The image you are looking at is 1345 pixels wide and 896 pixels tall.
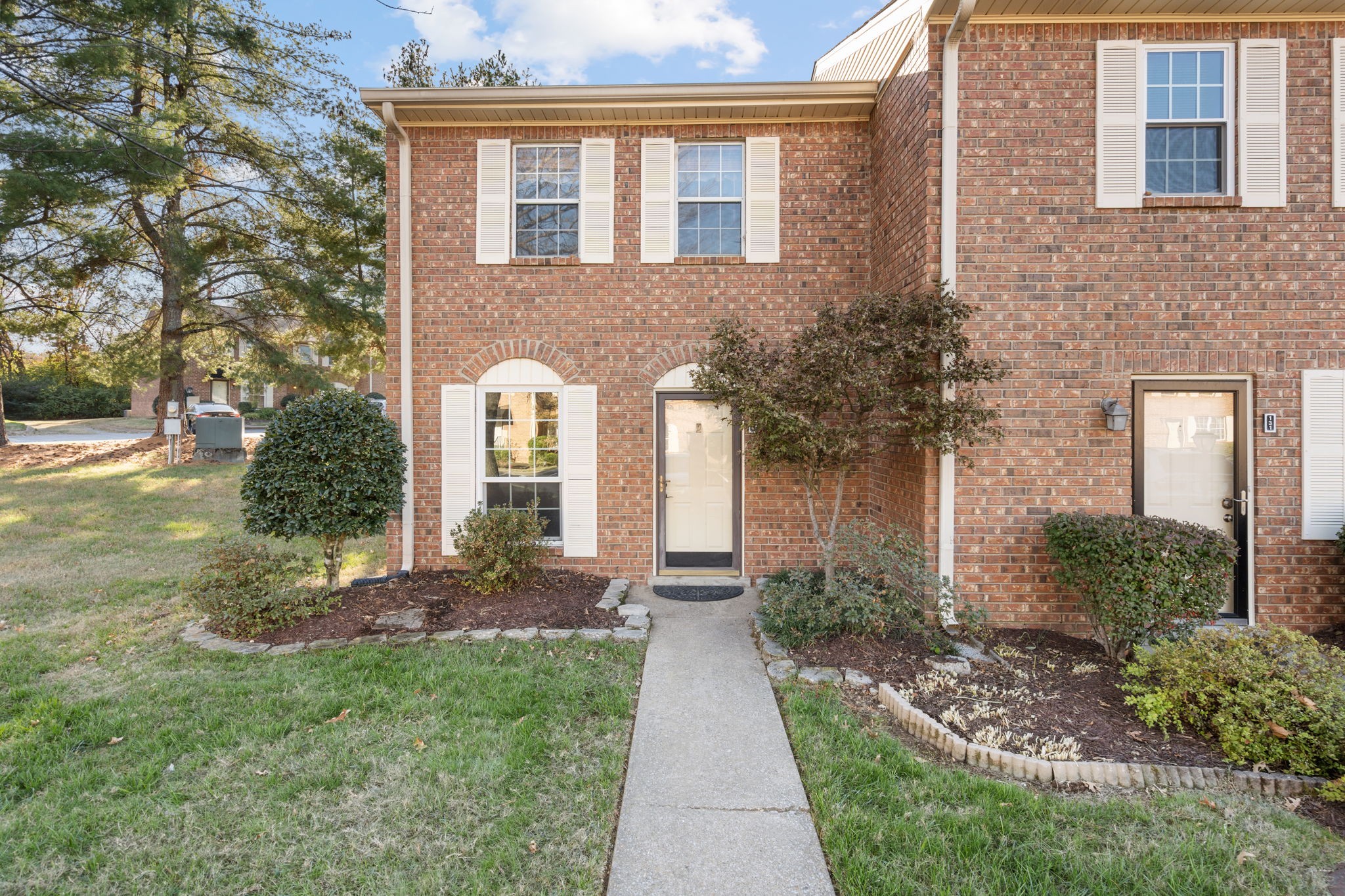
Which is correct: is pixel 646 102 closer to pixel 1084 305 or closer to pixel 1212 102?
pixel 1084 305

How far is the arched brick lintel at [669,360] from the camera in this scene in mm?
6379

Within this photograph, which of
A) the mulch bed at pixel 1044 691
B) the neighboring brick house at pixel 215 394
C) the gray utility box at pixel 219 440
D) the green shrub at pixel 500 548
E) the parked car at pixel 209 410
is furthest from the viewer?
the neighboring brick house at pixel 215 394

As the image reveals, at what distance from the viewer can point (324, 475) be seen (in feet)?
17.7

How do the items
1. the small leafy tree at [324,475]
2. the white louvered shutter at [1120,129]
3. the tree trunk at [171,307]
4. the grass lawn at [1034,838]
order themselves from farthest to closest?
the tree trunk at [171,307]
the small leafy tree at [324,475]
the white louvered shutter at [1120,129]
the grass lawn at [1034,838]

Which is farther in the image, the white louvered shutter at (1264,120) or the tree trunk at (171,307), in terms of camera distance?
the tree trunk at (171,307)

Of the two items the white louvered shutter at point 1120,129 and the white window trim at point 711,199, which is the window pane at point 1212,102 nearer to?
the white louvered shutter at point 1120,129

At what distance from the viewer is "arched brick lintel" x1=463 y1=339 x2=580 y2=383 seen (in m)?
6.47

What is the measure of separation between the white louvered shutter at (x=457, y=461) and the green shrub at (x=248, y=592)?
5.15 ft

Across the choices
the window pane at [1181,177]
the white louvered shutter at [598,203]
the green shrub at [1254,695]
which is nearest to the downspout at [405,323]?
the white louvered shutter at [598,203]

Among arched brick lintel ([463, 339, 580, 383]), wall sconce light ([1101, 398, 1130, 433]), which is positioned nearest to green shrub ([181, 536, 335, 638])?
arched brick lintel ([463, 339, 580, 383])

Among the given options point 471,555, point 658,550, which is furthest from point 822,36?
point 471,555

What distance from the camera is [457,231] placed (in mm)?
6516

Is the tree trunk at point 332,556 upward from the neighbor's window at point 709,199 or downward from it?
downward

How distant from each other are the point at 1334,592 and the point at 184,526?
13.9 m
